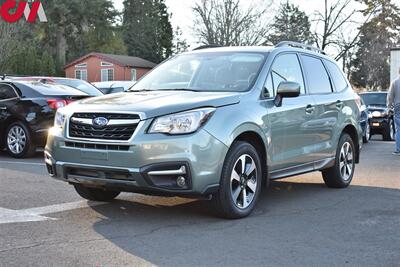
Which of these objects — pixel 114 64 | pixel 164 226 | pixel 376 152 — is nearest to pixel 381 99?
pixel 376 152

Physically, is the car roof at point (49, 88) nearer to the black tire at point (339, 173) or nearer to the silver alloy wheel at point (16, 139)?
the silver alloy wheel at point (16, 139)

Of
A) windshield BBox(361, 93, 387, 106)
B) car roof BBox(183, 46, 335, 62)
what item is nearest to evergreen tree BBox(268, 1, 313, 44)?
windshield BBox(361, 93, 387, 106)

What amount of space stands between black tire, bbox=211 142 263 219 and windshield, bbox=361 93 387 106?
13506mm

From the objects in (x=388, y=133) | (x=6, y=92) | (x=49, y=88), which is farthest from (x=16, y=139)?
(x=388, y=133)

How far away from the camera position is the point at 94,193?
21.5 ft

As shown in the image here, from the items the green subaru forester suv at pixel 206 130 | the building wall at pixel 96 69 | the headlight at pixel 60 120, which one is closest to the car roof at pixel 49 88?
the green subaru forester suv at pixel 206 130

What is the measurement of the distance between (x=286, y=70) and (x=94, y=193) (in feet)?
8.69

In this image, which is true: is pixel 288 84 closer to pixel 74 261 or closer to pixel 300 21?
pixel 74 261

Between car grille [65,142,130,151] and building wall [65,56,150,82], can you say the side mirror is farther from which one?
building wall [65,56,150,82]

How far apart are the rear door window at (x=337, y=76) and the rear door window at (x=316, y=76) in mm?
199

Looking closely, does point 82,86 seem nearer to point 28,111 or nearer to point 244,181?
point 28,111

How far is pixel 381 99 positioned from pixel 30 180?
13.6 metres

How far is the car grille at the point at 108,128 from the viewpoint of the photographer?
5.36 meters

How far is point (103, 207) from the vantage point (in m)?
6.36
